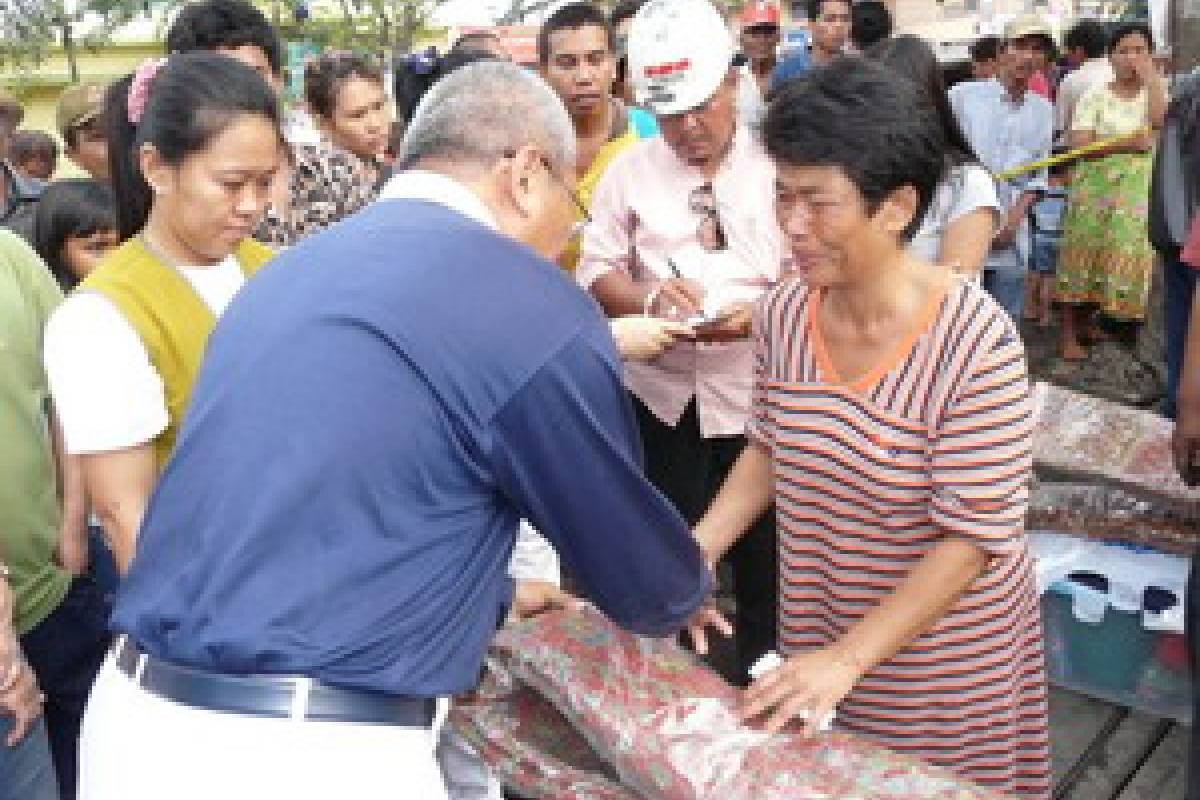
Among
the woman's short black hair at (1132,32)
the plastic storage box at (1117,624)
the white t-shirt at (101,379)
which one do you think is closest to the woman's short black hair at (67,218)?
the white t-shirt at (101,379)

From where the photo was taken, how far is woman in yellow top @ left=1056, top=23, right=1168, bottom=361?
570 centimetres

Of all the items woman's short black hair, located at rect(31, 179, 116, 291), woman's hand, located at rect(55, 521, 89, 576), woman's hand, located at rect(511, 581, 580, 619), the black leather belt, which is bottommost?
woman's hand, located at rect(55, 521, 89, 576)

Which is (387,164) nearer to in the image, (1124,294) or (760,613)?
(760,613)

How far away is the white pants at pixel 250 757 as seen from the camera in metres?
1.33

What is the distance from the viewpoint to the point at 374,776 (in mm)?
1372

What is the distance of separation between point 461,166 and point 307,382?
341 mm

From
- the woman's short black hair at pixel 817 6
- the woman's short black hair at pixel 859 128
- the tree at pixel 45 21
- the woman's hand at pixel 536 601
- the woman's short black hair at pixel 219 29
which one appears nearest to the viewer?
the woman's short black hair at pixel 859 128

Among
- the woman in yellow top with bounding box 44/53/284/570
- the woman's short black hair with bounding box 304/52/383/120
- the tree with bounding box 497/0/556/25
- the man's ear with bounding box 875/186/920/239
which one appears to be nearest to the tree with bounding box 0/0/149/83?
the tree with bounding box 497/0/556/25

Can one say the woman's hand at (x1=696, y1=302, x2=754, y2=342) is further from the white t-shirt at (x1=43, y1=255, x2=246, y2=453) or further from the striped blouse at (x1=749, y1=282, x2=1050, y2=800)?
the white t-shirt at (x1=43, y1=255, x2=246, y2=453)

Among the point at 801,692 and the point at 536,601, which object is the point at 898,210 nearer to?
the point at 801,692

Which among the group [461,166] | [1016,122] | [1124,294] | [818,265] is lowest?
[1124,294]

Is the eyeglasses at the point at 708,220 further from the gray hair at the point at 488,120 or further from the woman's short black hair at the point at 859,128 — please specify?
the gray hair at the point at 488,120

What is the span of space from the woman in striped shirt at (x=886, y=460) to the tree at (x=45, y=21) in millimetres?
13797

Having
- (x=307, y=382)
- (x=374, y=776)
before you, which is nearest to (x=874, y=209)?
(x=307, y=382)
